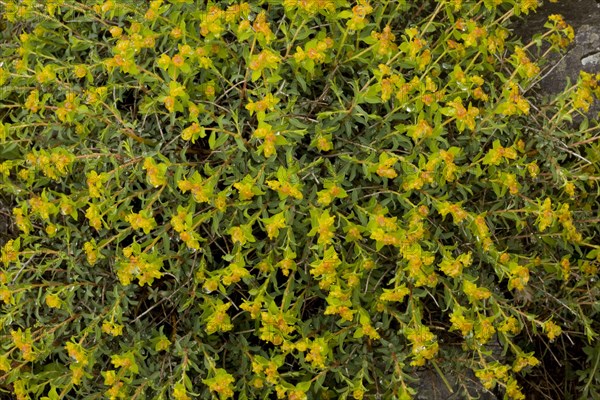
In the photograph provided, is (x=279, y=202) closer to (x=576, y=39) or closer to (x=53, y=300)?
(x=53, y=300)

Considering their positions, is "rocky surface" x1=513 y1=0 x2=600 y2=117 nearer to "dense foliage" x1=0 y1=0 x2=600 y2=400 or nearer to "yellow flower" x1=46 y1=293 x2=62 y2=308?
"dense foliage" x1=0 y1=0 x2=600 y2=400

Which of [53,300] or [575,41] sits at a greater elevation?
[575,41]

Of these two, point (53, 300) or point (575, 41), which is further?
point (575, 41)

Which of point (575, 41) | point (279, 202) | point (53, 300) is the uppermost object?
point (575, 41)

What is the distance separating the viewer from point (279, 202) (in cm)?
264

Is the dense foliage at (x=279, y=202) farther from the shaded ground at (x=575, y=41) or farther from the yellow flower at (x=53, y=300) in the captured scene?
the shaded ground at (x=575, y=41)

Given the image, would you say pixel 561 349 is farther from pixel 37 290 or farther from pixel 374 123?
pixel 37 290

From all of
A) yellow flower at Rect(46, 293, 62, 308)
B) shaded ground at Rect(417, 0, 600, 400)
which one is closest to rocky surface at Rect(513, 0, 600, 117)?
shaded ground at Rect(417, 0, 600, 400)

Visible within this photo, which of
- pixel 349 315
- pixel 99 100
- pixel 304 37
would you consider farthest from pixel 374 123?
pixel 99 100

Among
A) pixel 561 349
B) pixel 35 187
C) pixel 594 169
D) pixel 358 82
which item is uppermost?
pixel 358 82

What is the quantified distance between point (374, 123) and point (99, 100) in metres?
0.94

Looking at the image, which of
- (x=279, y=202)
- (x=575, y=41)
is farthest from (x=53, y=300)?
(x=575, y=41)

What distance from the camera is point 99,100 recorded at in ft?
8.89

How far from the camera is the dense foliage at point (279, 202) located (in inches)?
100
